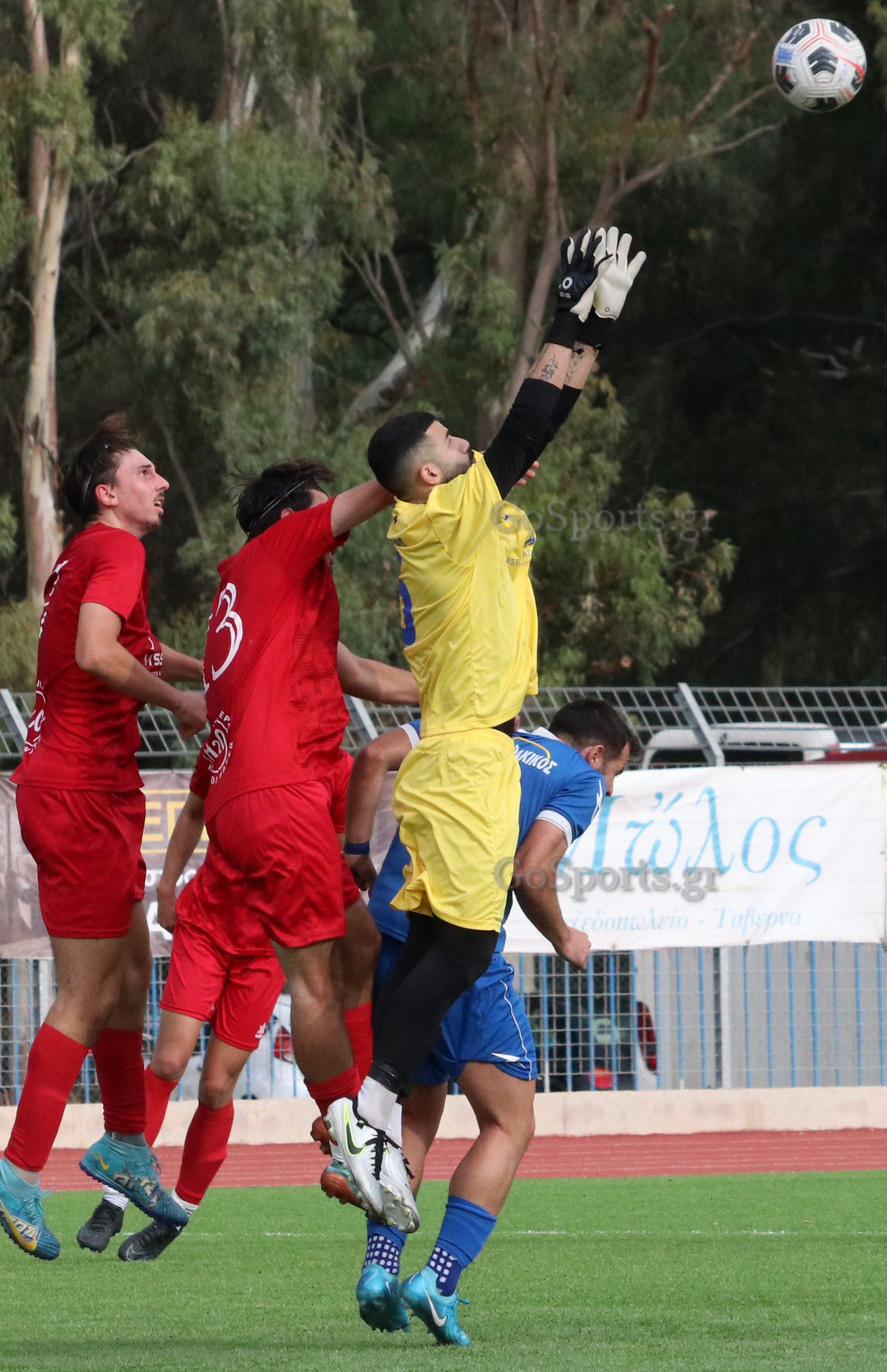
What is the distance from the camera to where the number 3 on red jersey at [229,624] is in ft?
19.3

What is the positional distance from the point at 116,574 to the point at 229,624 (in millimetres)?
401

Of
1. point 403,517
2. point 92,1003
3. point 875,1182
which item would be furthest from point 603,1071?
point 403,517

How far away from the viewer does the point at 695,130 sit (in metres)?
28.7

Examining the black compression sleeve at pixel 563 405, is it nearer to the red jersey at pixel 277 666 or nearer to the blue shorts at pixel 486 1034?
the red jersey at pixel 277 666

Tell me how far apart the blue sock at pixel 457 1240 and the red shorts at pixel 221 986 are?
174 centimetres

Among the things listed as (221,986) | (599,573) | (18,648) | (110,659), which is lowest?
(18,648)

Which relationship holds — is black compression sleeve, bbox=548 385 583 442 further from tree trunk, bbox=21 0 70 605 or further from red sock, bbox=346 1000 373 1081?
tree trunk, bbox=21 0 70 605

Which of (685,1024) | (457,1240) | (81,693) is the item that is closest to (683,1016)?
(685,1024)

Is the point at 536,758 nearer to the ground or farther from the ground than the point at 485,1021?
farther from the ground

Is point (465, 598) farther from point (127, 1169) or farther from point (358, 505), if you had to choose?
point (127, 1169)

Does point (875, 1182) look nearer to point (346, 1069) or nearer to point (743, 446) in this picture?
point (346, 1069)

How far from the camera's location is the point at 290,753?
19.0 feet

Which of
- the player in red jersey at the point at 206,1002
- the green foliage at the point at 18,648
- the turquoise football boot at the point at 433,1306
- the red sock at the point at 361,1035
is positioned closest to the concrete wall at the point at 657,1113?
the player in red jersey at the point at 206,1002

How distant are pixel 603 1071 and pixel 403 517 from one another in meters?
8.73
